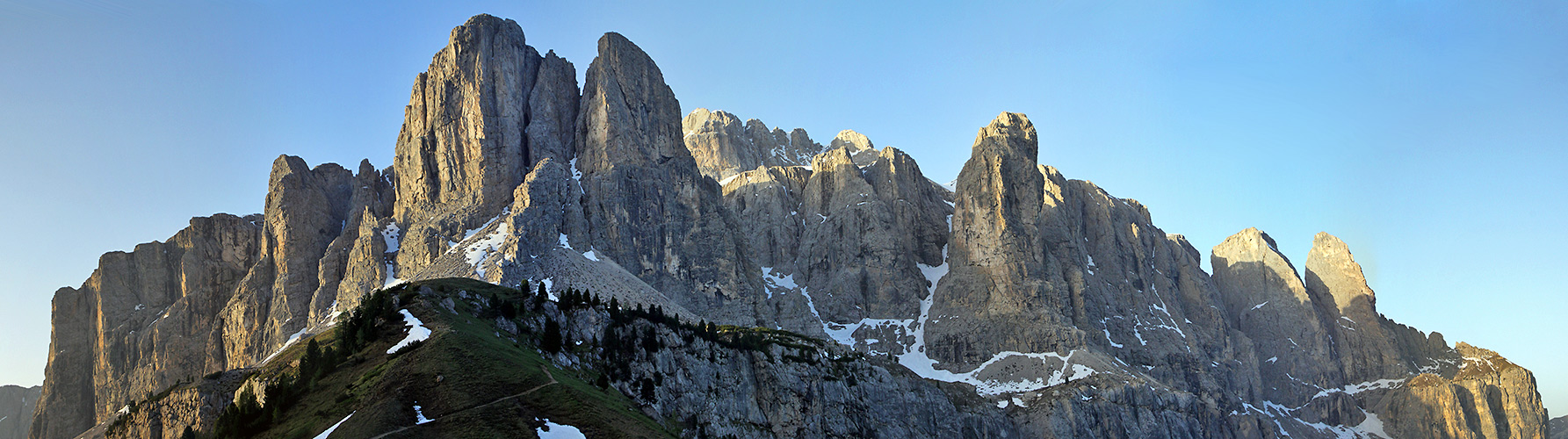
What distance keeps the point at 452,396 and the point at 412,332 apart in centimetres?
2295

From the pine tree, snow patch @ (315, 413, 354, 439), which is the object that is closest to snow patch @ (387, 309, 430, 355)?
the pine tree

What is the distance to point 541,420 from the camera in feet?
244

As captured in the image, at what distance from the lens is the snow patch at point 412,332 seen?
302ft

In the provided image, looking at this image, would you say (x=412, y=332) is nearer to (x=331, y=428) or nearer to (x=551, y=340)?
(x=551, y=340)

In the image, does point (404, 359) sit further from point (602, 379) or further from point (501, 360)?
point (602, 379)

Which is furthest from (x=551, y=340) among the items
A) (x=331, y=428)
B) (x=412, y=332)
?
(x=331, y=428)

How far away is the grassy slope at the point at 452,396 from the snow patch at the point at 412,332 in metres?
0.77

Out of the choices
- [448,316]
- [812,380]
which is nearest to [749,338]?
[812,380]

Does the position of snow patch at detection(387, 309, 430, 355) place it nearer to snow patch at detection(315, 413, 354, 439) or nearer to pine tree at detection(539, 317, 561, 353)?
pine tree at detection(539, 317, 561, 353)

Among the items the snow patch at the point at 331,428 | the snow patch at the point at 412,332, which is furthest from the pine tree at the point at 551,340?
the snow patch at the point at 331,428

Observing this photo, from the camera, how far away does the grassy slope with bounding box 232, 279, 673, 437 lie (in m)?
71.2

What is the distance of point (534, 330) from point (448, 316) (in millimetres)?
15653

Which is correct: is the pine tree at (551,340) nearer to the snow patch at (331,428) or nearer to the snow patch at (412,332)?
A: the snow patch at (412,332)

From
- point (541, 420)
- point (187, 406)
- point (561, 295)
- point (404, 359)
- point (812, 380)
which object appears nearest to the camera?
point (541, 420)
